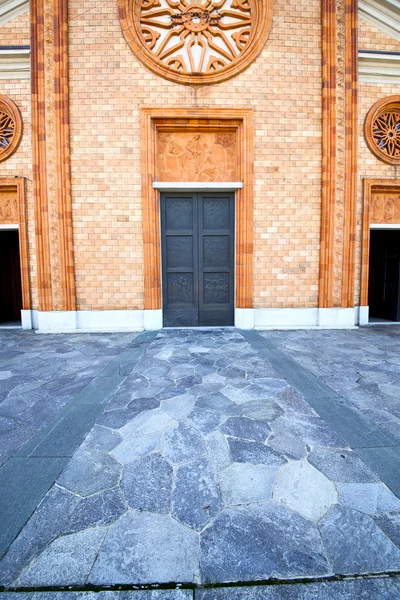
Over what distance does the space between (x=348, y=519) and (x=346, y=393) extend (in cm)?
165

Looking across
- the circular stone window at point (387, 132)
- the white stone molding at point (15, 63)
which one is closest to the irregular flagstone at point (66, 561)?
the circular stone window at point (387, 132)

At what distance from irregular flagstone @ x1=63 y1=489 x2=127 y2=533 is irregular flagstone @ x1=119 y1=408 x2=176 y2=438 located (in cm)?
57

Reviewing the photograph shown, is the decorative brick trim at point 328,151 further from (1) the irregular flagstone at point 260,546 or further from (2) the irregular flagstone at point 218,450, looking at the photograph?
(1) the irregular flagstone at point 260,546

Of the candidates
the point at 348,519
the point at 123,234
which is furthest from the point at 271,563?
the point at 123,234

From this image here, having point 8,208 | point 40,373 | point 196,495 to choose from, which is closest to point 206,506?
point 196,495

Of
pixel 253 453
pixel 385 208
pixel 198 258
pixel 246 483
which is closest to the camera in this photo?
pixel 246 483

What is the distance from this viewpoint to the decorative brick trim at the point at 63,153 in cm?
539

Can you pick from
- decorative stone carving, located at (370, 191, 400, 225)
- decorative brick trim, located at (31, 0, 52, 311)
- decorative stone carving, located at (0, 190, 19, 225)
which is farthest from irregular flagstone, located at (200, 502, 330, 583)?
decorative stone carving, located at (0, 190, 19, 225)

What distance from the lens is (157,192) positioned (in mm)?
5836

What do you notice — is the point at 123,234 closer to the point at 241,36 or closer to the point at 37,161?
the point at 37,161

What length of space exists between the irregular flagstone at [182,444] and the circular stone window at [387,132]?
24.1 feet

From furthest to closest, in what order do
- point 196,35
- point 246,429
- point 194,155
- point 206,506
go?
point 194,155, point 196,35, point 246,429, point 206,506

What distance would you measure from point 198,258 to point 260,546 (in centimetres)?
533

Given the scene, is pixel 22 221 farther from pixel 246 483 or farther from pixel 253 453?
pixel 246 483
